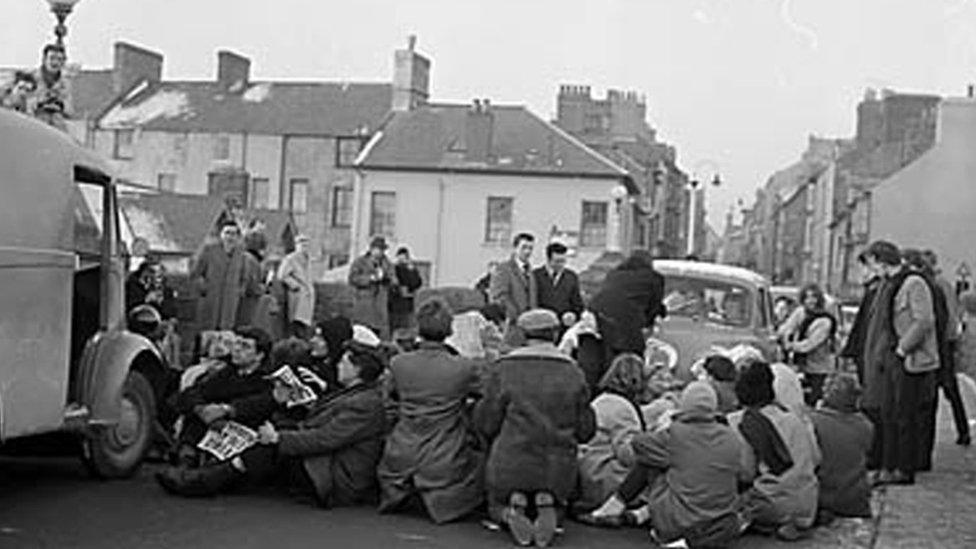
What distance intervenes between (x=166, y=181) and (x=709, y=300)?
5852 centimetres

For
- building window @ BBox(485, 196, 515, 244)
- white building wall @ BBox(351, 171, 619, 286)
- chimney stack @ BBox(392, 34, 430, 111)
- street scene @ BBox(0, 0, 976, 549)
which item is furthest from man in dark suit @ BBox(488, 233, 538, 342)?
chimney stack @ BBox(392, 34, 430, 111)

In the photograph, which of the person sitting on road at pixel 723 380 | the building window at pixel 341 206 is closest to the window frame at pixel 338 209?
the building window at pixel 341 206

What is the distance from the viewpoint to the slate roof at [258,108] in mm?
73875

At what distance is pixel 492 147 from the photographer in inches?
2500

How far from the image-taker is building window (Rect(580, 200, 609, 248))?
60.2 meters

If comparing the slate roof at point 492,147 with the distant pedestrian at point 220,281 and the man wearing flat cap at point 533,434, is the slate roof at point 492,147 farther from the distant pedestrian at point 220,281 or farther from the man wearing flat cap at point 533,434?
the man wearing flat cap at point 533,434

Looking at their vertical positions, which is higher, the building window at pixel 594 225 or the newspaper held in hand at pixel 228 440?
the building window at pixel 594 225

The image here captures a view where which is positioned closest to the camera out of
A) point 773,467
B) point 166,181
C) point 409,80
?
point 773,467

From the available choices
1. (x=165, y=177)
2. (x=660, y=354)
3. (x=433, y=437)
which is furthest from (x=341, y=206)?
(x=433, y=437)

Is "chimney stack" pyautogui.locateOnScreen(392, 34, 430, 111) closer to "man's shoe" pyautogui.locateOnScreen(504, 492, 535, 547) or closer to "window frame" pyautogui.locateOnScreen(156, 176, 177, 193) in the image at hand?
"window frame" pyautogui.locateOnScreen(156, 176, 177, 193)

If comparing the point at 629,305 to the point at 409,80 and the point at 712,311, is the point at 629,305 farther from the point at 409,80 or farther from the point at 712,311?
the point at 409,80

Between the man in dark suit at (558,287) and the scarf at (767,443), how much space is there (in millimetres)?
5274

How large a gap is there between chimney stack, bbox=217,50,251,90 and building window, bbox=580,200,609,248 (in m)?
23.7

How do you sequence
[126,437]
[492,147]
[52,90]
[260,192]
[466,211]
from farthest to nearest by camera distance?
[260,192] → [492,147] → [466,211] → [52,90] → [126,437]
